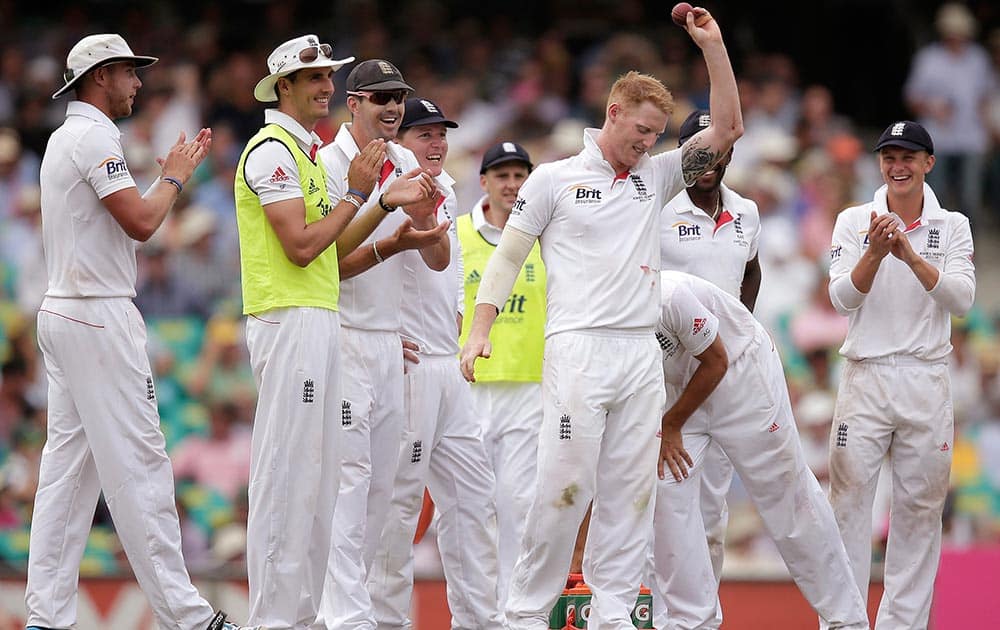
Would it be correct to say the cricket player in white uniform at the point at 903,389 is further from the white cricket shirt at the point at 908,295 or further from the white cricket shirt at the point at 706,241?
the white cricket shirt at the point at 706,241

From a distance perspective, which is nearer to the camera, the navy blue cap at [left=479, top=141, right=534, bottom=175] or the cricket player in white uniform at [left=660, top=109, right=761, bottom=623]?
the cricket player in white uniform at [left=660, top=109, right=761, bottom=623]

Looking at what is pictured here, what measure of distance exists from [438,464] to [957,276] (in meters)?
2.87

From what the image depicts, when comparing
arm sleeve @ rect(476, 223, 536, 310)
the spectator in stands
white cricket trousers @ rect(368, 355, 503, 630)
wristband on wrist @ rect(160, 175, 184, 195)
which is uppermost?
the spectator in stands

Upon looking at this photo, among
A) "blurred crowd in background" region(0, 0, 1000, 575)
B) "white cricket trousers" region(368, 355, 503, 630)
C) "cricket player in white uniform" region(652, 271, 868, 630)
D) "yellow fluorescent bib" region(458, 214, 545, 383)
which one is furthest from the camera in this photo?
"blurred crowd in background" region(0, 0, 1000, 575)

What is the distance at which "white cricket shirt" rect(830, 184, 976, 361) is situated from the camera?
8.52m

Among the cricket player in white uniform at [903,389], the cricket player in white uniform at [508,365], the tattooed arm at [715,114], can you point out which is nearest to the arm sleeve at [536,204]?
the tattooed arm at [715,114]

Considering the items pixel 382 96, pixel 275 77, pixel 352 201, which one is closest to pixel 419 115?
pixel 382 96

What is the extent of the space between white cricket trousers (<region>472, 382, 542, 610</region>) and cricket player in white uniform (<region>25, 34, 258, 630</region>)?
251 cm

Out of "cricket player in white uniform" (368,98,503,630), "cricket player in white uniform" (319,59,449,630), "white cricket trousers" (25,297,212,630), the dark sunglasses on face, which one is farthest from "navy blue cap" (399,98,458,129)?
"white cricket trousers" (25,297,212,630)

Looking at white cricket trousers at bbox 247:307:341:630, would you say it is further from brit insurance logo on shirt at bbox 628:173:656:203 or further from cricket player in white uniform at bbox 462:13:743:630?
brit insurance logo on shirt at bbox 628:173:656:203

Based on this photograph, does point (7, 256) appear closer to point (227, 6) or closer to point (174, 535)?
point (227, 6)

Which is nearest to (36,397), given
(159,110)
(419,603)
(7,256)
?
(7,256)

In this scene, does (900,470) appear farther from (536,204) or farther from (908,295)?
(536,204)

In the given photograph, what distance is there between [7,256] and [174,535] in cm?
835
